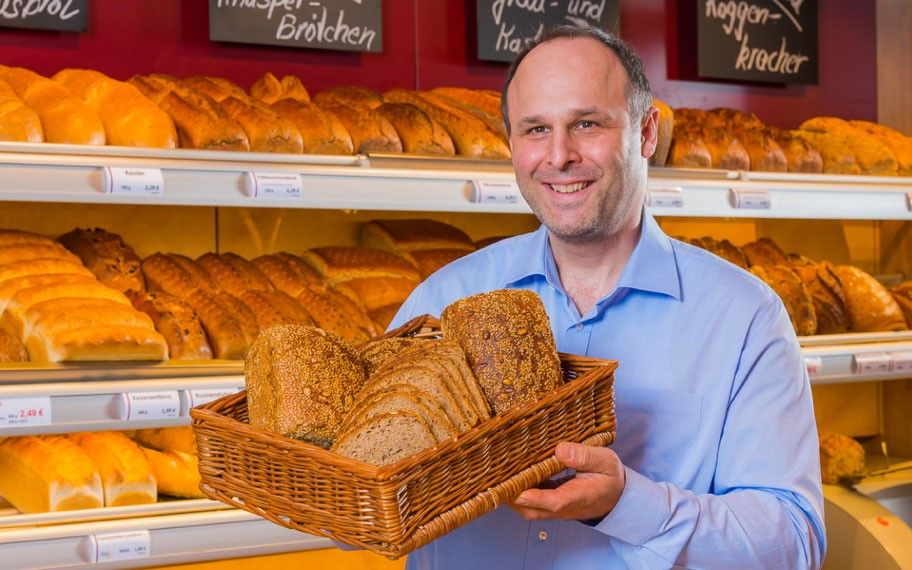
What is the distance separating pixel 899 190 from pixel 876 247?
0.84m

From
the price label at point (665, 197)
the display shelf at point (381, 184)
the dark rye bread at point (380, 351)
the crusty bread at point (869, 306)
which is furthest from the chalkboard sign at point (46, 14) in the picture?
the crusty bread at point (869, 306)

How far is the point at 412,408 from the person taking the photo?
4.43ft

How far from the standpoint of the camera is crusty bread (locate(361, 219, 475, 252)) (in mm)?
3371

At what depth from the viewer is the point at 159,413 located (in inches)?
97.2

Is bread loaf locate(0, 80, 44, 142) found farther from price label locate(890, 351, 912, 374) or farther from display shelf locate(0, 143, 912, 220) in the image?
price label locate(890, 351, 912, 374)

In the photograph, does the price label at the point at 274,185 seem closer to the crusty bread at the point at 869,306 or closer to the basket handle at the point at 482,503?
the basket handle at the point at 482,503

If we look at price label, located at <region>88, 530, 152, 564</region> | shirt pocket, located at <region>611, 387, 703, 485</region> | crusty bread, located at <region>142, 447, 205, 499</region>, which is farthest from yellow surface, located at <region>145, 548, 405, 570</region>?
shirt pocket, located at <region>611, 387, 703, 485</region>

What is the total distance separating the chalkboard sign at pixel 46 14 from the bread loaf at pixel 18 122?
1.50 ft

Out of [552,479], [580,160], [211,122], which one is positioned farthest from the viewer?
[211,122]

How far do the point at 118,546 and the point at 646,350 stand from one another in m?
1.33

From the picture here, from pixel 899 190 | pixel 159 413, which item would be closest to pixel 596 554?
pixel 159 413

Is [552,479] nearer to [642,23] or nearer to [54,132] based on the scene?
[54,132]

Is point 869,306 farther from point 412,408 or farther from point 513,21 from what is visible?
point 412,408

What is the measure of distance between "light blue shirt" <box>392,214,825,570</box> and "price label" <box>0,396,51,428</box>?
3.12 feet
